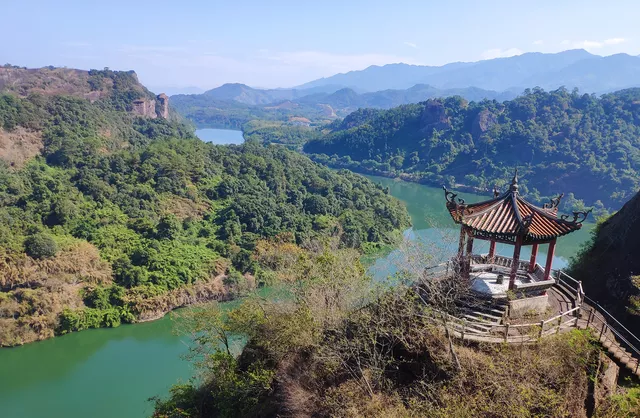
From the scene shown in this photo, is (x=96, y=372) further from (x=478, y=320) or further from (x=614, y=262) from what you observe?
(x=614, y=262)

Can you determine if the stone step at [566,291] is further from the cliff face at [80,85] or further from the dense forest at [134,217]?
the cliff face at [80,85]

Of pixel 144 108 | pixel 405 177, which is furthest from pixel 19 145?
pixel 405 177

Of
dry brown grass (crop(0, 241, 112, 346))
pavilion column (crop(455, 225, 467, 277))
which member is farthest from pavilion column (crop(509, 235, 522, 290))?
dry brown grass (crop(0, 241, 112, 346))

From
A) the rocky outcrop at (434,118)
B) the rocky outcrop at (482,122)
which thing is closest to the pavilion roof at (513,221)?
the rocky outcrop at (482,122)

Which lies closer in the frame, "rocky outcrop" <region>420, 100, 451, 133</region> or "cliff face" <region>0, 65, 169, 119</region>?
"cliff face" <region>0, 65, 169, 119</region>

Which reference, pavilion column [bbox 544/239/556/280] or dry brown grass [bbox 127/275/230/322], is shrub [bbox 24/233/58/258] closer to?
dry brown grass [bbox 127/275/230/322]

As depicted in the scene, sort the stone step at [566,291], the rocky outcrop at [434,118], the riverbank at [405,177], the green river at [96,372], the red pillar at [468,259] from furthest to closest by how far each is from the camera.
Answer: the rocky outcrop at [434,118]
the riverbank at [405,177]
the green river at [96,372]
the stone step at [566,291]
the red pillar at [468,259]
